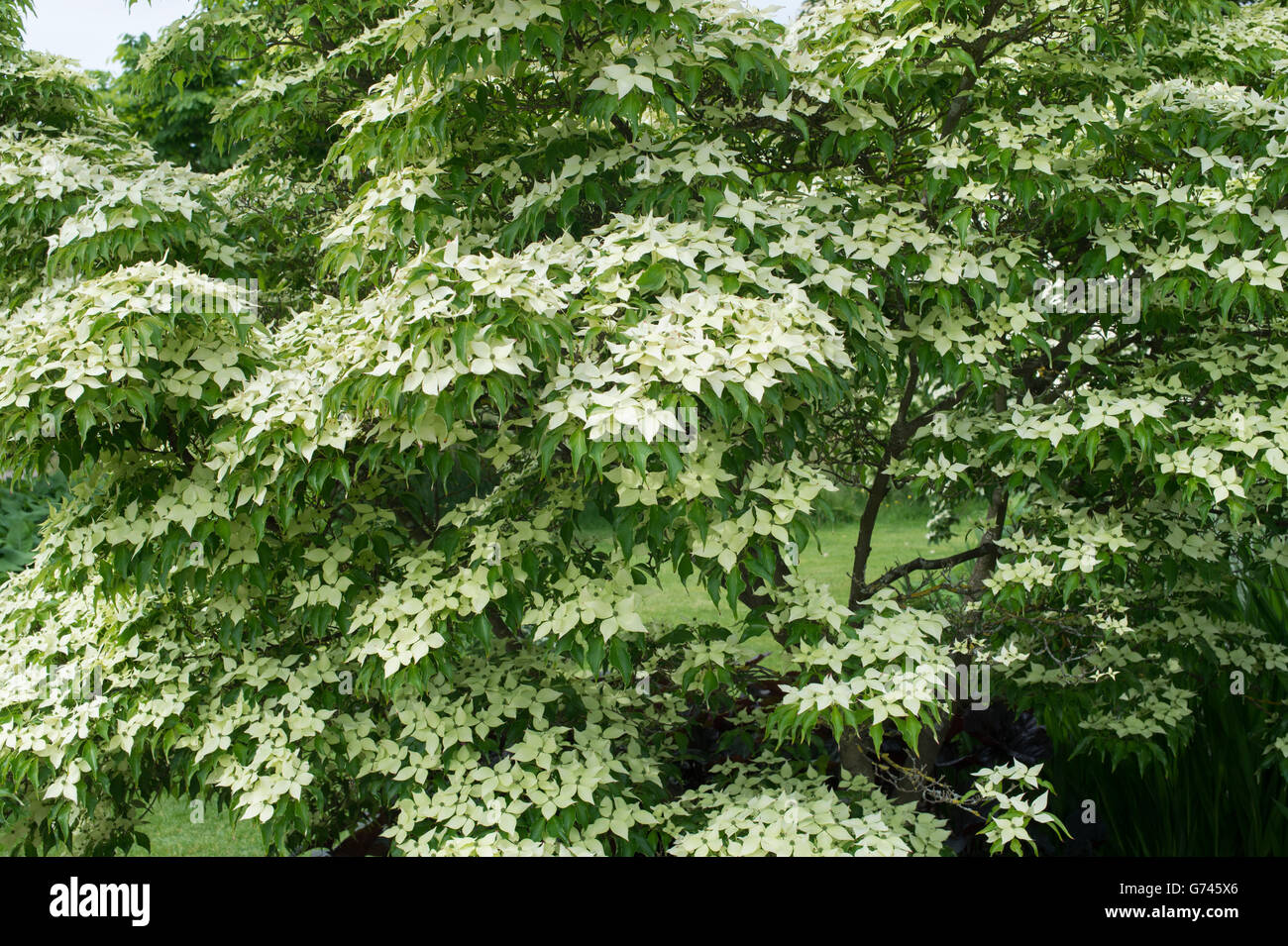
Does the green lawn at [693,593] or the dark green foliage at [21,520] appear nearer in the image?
the green lawn at [693,593]

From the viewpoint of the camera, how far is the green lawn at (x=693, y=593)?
5055 mm

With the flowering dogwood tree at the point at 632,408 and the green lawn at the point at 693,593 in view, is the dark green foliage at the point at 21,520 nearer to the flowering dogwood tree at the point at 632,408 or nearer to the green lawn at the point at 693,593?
the green lawn at the point at 693,593

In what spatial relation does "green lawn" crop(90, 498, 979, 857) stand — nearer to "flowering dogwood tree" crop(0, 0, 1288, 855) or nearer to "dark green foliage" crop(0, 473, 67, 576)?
"flowering dogwood tree" crop(0, 0, 1288, 855)

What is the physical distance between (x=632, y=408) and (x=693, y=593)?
6.60 meters

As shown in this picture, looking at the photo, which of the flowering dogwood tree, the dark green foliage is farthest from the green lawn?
the dark green foliage

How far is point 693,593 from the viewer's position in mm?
8594

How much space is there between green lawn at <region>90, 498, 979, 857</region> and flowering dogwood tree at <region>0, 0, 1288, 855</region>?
32 cm

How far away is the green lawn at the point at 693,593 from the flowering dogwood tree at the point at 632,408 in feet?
1.06

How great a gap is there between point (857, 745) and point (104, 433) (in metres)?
2.34

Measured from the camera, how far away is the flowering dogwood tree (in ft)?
7.77

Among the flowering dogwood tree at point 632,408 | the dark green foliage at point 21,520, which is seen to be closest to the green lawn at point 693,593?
the flowering dogwood tree at point 632,408

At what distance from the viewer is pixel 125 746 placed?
2.67 metres

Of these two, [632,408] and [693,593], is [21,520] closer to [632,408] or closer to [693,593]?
[693,593]

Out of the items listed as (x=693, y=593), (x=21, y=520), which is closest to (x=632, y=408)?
(x=693, y=593)
